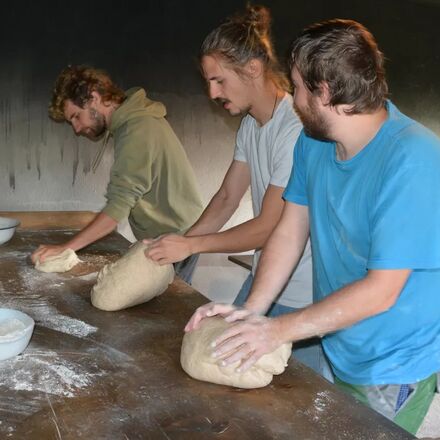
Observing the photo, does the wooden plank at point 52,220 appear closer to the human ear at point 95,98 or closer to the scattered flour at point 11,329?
the human ear at point 95,98

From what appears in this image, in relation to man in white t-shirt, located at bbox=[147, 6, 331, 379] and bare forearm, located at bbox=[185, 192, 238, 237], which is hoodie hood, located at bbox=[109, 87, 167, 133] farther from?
man in white t-shirt, located at bbox=[147, 6, 331, 379]

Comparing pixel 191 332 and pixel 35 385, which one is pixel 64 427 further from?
pixel 191 332

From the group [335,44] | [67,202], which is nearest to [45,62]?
[67,202]

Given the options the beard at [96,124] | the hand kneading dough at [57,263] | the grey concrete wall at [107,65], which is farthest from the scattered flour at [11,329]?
the grey concrete wall at [107,65]

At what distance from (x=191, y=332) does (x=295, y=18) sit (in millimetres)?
3176

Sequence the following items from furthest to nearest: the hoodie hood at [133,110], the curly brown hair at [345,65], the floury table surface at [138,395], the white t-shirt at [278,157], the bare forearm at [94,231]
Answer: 1. the hoodie hood at [133,110]
2. the bare forearm at [94,231]
3. the white t-shirt at [278,157]
4. the curly brown hair at [345,65]
5. the floury table surface at [138,395]

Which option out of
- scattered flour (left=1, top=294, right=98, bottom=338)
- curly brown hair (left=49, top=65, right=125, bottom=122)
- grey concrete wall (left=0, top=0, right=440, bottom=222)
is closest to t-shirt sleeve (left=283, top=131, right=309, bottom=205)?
scattered flour (left=1, top=294, right=98, bottom=338)

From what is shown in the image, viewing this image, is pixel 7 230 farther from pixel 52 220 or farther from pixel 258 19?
pixel 258 19

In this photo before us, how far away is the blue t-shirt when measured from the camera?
1318 mm

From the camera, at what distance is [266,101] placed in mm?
2113

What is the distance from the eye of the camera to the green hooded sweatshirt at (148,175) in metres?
2.61

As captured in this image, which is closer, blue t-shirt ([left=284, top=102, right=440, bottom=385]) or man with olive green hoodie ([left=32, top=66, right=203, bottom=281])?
blue t-shirt ([left=284, top=102, right=440, bottom=385])

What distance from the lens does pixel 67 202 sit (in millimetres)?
4027

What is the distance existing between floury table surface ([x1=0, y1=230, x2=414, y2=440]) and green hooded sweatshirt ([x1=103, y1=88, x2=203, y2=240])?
0.80 m
